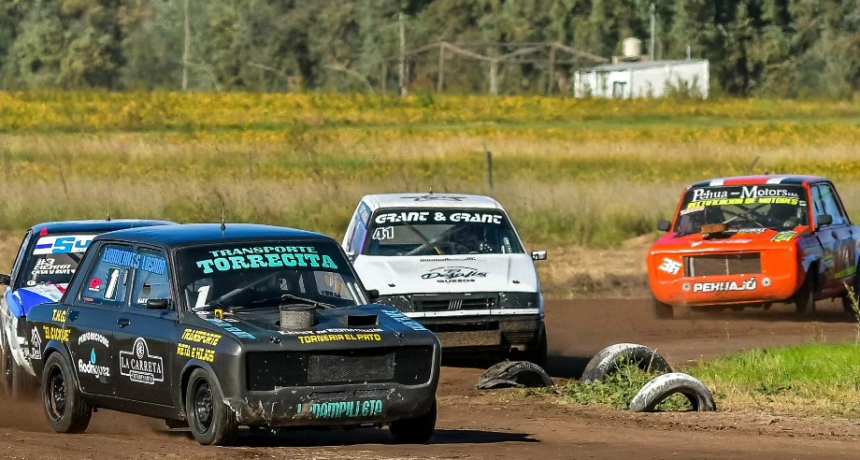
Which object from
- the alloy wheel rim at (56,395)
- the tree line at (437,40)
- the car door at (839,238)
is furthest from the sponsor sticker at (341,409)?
the tree line at (437,40)

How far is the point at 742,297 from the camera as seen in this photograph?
59.8 ft

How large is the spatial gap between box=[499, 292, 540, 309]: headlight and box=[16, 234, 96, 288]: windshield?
3.69 meters

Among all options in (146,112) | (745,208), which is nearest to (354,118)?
(146,112)

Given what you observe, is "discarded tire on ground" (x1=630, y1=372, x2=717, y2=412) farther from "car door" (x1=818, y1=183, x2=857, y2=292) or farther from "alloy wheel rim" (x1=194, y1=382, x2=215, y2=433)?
"car door" (x1=818, y1=183, x2=857, y2=292)

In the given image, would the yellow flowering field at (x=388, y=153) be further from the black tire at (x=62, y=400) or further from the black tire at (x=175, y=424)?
the black tire at (x=175, y=424)

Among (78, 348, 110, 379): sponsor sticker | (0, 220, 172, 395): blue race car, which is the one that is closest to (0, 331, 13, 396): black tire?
(0, 220, 172, 395): blue race car

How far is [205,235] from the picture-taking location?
1052 centimetres

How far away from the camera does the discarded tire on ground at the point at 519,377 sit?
13305mm

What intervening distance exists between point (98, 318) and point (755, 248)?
9.43 metres

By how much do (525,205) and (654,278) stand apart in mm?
9256

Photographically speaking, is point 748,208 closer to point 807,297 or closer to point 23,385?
point 807,297

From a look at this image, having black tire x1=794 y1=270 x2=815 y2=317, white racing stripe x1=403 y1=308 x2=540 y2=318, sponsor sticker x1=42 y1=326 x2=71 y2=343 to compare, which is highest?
sponsor sticker x1=42 y1=326 x2=71 y2=343

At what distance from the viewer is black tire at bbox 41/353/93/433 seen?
10750 millimetres

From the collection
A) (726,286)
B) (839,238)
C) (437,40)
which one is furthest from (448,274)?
(437,40)
